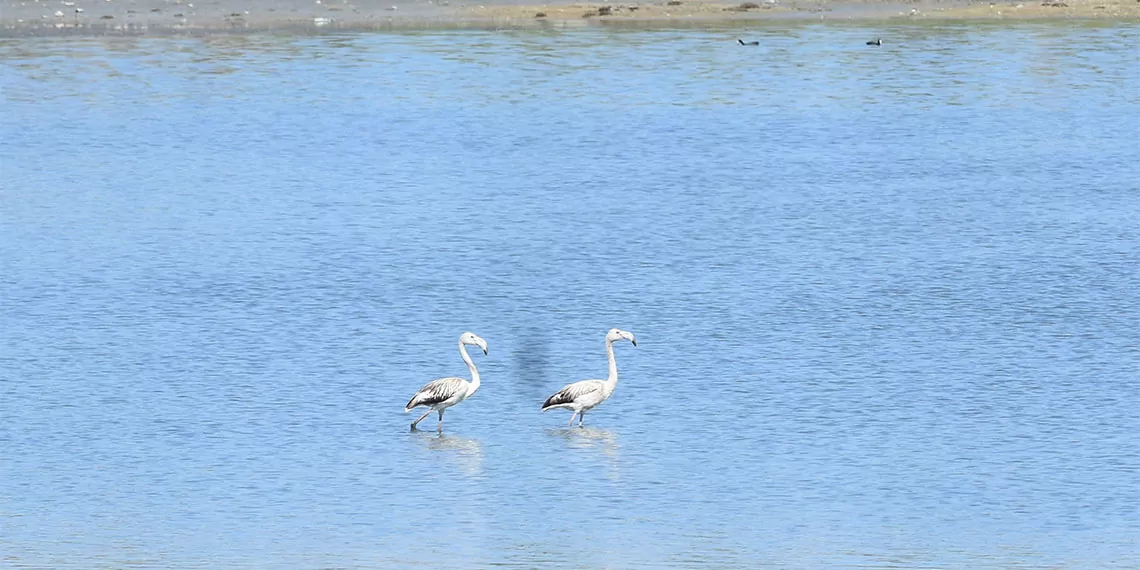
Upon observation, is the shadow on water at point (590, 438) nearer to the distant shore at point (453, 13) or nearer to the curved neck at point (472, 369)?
the curved neck at point (472, 369)

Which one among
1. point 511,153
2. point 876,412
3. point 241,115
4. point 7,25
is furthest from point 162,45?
point 876,412

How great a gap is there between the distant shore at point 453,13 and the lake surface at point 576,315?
3.37m

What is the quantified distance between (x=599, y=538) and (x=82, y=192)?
66.5ft

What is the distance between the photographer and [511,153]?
37.4m

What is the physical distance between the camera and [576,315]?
81.5 ft

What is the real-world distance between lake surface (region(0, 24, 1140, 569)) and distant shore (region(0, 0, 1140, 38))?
3.37 meters

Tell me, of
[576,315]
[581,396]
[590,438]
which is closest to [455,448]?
[590,438]

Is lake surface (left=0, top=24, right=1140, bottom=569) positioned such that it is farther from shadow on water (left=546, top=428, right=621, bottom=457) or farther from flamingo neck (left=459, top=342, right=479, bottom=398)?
flamingo neck (left=459, top=342, right=479, bottom=398)

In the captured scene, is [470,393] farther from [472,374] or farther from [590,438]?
[590,438]

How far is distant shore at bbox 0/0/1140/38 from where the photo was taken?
50531 mm

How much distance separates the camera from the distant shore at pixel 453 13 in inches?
1989

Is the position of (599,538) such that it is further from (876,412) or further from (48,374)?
(48,374)

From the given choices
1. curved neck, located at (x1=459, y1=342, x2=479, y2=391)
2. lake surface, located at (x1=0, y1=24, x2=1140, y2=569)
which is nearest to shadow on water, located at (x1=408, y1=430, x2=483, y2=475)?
lake surface, located at (x1=0, y1=24, x2=1140, y2=569)

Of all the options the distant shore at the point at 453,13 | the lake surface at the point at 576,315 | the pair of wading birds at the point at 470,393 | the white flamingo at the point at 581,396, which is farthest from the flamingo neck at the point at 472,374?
the distant shore at the point at 453,13
